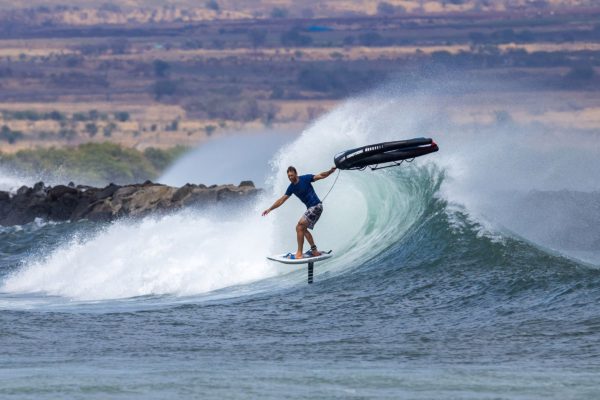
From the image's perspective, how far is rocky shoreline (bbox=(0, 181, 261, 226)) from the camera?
3888 centimetres

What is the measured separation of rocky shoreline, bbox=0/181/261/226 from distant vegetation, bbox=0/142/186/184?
116 feet

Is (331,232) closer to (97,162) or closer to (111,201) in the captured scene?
(111,201)

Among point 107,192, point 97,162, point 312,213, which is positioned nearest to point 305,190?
point 312,213

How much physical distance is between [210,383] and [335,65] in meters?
139

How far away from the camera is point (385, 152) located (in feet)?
59.2

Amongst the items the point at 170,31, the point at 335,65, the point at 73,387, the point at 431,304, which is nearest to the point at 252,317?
Answer: the point at 431,304

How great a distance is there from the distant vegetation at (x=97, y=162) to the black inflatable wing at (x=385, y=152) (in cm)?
6057

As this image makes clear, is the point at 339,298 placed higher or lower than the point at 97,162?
lower

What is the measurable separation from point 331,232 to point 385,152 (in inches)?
163

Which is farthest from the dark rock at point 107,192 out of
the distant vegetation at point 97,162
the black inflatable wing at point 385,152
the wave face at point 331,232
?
the distant vegetation at point 97,162

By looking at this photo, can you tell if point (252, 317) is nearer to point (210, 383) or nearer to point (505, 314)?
point (505, 314)

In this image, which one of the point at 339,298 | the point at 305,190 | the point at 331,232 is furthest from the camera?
the point at 331,232

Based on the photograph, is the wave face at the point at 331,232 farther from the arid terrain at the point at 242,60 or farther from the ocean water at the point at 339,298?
the arid terrain at the point at 242,60

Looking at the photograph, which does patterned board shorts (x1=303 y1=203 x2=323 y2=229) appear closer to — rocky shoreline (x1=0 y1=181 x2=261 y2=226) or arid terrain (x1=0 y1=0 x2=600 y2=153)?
rocky shoreline (x1=0 y1=181 x2=261 y2=226)
